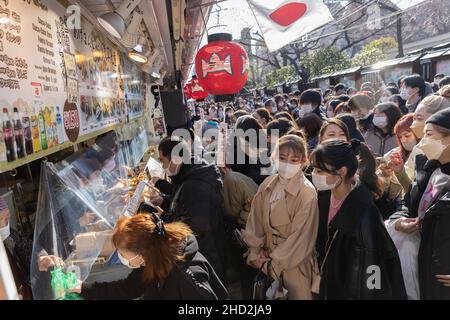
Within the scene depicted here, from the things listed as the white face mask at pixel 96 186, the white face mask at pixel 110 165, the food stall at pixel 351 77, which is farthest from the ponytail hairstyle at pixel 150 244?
the food stall at pixel 351 77

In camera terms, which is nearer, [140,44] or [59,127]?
[59,127]

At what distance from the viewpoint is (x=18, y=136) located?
2.09 meters

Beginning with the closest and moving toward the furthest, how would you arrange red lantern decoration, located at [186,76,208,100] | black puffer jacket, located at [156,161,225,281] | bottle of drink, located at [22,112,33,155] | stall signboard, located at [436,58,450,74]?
bottle of drink, located at [22,112,33,155], black puffer jacket, located at [156,161,225,281], stall signboard, located at [436,58,450,74], red lantern decoration, located at [186,76,208,100]

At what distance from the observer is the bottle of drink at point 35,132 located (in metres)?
2.29

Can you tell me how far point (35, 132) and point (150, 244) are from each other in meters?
1.07

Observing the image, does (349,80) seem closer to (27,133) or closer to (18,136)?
(27,133)

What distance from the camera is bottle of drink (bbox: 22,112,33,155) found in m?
2.19

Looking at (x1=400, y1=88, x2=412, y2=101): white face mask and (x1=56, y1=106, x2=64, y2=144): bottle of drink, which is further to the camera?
(x1=400, y1=88, x2=412, y2=101): white face mask

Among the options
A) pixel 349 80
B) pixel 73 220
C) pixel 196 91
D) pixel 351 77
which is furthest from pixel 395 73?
pixel 73 220

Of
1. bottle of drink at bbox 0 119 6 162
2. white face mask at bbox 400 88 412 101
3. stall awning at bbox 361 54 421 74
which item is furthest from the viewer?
stall awning at bbox 361 54 421 74

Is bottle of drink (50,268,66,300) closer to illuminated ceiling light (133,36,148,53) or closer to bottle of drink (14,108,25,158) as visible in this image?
bottle of drink (14,108,25,158)

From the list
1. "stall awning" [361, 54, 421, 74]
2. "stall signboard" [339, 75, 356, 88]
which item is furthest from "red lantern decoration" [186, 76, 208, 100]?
"stall signboard" [339, 75, 356, 88]
